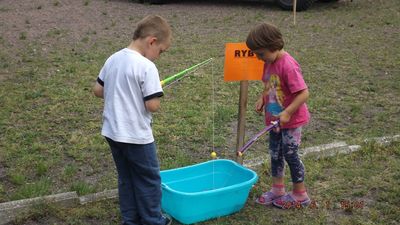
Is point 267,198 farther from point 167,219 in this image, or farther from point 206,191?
point 167,219

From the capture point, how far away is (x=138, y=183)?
9.67 feet

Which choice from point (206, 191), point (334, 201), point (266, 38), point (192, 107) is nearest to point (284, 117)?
point (266, 38)

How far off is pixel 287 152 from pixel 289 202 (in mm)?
331

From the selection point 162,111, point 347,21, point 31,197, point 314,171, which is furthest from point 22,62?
point 347,21

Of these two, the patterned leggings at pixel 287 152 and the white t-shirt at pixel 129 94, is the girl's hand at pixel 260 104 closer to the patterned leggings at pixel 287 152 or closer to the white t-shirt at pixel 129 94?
the patterned leggings at pixel 287 152

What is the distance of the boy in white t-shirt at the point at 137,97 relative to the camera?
2.71 metres

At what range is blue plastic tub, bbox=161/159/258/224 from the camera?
122 inches

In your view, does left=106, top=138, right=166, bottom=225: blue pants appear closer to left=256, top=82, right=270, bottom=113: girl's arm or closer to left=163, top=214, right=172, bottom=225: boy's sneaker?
left=163, top=214, right=172, bottom=225: boy's sneaker

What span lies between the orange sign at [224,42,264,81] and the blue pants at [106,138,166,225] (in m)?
0.79

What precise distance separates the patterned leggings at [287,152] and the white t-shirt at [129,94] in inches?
35.2

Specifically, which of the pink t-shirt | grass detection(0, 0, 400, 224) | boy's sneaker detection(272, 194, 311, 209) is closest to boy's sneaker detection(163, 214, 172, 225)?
grass detection(0, 0, 400, 224)

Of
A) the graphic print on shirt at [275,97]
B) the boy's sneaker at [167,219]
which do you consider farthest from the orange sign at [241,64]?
the boy's sneaker at [167,219]

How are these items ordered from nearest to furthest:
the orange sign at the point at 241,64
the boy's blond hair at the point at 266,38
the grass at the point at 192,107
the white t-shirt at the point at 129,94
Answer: the white t-shirt at the point at 129,94
the boy's blond hair at the point at 266,38
the orange sign at the point at 241,64
the grass at the point at 192,107

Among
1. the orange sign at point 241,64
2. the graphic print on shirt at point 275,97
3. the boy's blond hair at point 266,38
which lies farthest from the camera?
the orange sign at point 241,64
